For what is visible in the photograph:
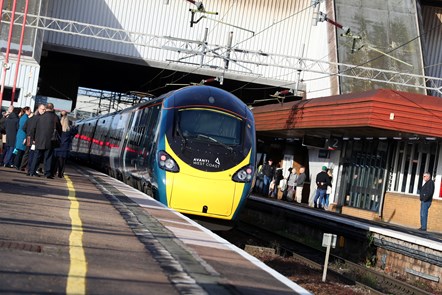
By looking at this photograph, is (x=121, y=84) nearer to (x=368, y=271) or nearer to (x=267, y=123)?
(x=267, y=123)

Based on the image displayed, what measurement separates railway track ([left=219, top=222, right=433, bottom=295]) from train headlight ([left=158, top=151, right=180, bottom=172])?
107 inches

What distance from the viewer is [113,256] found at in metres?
7.39

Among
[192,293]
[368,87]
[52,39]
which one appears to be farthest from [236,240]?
[52,39]

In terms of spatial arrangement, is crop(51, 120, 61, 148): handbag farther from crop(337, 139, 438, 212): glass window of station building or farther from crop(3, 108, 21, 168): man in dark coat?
crop(337, 139, 438, 212): glass window of station building

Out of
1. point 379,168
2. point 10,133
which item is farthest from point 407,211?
point 10,133

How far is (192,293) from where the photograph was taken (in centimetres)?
604

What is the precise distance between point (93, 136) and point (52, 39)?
10144 millimetres

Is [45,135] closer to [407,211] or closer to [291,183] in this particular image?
[407,211]

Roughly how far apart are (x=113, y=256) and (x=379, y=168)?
25.0m

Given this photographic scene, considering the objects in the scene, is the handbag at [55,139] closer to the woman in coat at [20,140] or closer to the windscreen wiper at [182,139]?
the woman in coat at [20,140]

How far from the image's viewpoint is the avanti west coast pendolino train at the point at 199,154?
16.1 metres

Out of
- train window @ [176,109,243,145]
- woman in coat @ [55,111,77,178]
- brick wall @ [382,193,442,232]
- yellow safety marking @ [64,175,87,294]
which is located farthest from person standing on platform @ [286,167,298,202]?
yellow safety marking @ [64,175,87,294]

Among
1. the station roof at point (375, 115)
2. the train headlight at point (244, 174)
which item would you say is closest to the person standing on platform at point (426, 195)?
the station roof at point (375, 115)

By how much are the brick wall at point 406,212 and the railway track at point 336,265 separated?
268 inches
